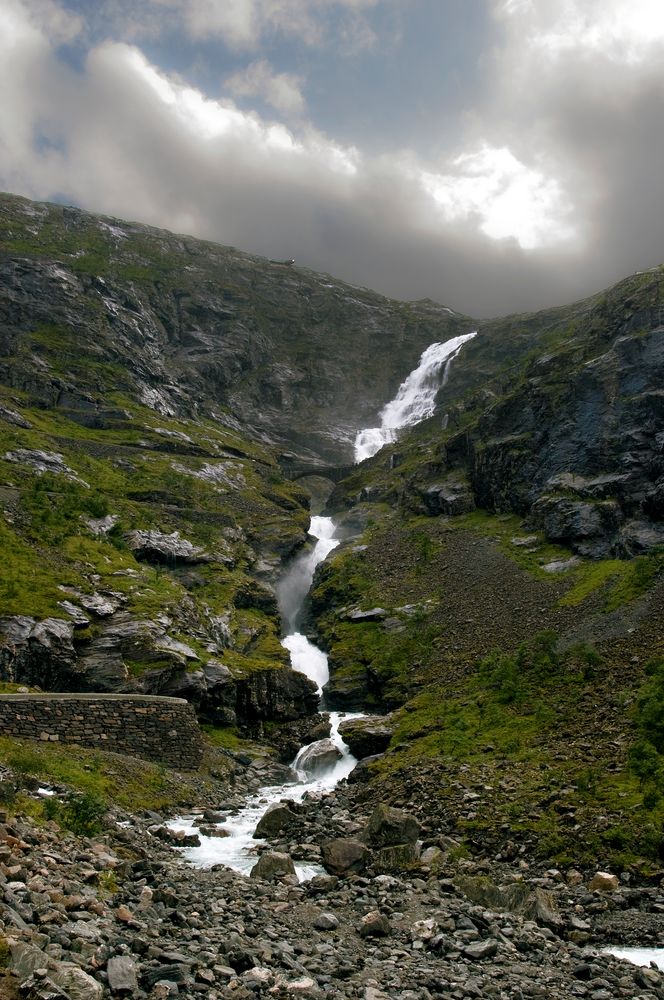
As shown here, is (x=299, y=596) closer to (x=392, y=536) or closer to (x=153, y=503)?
(x=392, y=536)

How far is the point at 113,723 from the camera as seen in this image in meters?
35.5

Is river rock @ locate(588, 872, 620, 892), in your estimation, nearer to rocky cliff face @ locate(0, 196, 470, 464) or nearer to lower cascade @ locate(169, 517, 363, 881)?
lower cascade @ locate(169, 517, 363, 881)

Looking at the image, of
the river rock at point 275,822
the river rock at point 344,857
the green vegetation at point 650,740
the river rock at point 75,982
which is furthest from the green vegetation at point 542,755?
the river rock at point 75,982

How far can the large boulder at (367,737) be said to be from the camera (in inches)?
1767

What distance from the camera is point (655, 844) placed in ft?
73.6

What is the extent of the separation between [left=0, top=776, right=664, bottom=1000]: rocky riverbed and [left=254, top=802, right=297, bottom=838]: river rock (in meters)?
3.24

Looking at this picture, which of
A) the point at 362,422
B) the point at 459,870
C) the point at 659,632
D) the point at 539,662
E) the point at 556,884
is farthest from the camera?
the point at 362,422

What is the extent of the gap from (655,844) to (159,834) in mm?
18443

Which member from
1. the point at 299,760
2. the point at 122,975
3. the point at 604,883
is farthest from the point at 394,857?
the point at 299,760

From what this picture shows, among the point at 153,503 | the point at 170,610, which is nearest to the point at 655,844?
the point at 170,610

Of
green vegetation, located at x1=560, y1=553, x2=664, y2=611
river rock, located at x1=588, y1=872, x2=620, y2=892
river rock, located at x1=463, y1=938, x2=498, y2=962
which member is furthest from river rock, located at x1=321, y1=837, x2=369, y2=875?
green vegetation, located at x1=560, y1=553, x2=664, y2=611

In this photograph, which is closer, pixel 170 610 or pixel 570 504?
pixel 170 610

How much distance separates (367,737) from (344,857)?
2300 cm

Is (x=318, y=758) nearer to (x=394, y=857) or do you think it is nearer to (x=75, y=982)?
(x=394, y=857)
